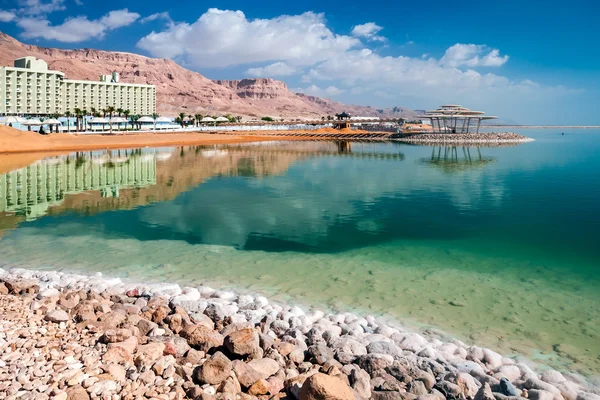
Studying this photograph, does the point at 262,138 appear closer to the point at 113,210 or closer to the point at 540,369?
the point at 113,210

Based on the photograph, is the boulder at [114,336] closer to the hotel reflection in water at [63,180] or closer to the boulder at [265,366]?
the boulder at [265,366]

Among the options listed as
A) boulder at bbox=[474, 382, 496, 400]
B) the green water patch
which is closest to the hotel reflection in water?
the green water patch

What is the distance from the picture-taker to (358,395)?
20.7 feet

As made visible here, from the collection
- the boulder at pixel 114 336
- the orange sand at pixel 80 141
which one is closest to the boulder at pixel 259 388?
the boulder at pixel 114 336

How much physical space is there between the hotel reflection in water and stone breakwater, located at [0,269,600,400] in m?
13.4

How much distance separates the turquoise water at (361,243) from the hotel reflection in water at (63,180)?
0.48 ft

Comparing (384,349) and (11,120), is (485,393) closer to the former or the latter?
(384,349)

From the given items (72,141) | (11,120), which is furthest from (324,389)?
(11,120)

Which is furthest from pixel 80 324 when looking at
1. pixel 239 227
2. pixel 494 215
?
pixel 494 215

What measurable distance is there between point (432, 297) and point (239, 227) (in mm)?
8880

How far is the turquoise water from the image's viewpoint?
10.4 metres

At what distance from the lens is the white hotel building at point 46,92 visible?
9962 centimetres

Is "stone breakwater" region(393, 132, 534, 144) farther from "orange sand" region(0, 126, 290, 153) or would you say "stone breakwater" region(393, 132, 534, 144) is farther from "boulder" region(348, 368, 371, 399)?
"boulder" region(348, 368, 371, 399)

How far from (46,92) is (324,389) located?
120879 millimetres
